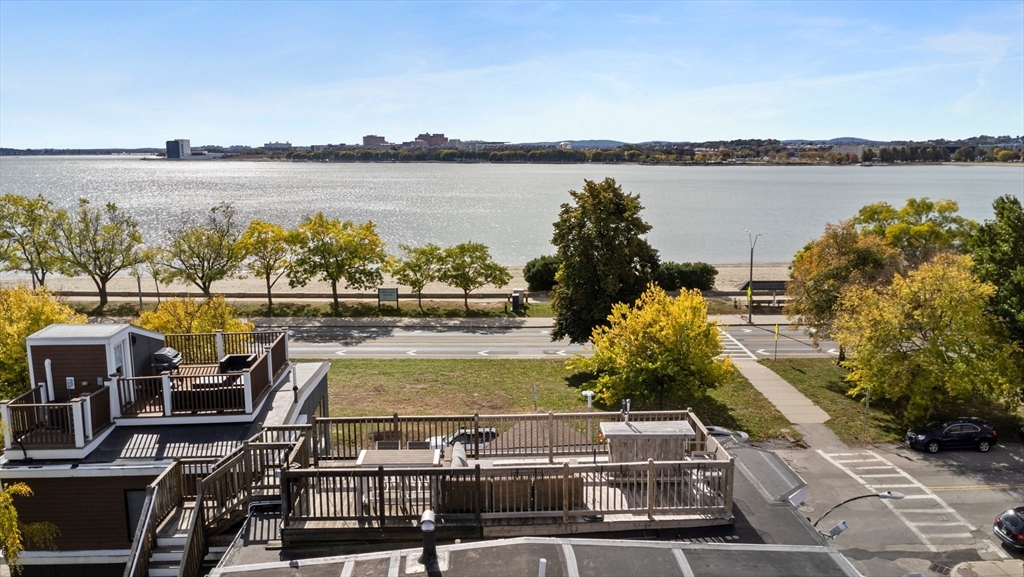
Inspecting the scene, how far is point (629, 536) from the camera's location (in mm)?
10984

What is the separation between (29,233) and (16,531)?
159 feet

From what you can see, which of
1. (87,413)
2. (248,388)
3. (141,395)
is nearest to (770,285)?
(248,388)

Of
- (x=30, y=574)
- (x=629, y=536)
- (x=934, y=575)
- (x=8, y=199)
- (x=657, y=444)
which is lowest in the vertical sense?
(x=934, y=575)

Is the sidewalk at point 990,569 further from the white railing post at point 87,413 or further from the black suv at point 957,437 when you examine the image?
the white railing post at point 87,413

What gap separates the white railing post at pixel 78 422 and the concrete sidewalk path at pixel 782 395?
24.6 meters

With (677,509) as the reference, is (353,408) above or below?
below

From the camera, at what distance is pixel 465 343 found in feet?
137

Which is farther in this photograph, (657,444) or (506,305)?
(506,305)

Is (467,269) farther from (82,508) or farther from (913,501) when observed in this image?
(82,508)

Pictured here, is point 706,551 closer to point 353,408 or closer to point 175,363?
point 175,363

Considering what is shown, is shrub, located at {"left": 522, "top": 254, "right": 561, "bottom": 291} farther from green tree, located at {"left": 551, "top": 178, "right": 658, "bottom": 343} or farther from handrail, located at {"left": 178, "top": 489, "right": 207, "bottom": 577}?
handrail, located at {"left": 178, "top": 489, "right": 207, "bottom": 577}

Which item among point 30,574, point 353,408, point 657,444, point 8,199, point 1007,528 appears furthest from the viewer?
point 8,199

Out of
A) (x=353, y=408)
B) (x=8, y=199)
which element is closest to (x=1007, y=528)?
(x=353, y=408)

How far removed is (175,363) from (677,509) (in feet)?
42.4
